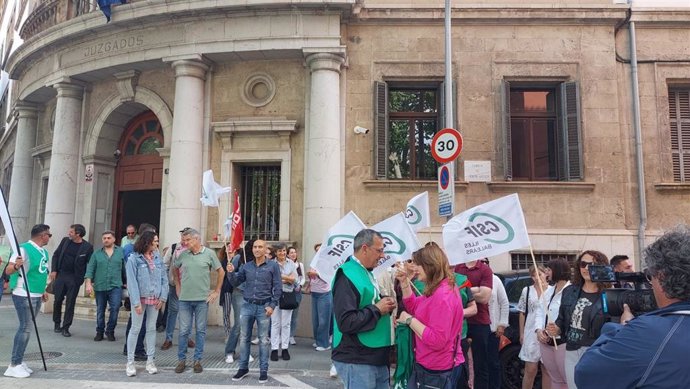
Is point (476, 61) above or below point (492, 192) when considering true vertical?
above

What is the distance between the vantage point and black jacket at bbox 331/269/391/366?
3373 mm

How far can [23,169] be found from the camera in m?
15.8

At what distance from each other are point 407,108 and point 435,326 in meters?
9.50

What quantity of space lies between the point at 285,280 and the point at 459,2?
27.2 feet

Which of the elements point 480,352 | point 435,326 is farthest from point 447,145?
point 435,326

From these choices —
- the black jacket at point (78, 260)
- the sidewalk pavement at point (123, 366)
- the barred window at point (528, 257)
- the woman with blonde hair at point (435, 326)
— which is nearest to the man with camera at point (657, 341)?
the woman with blonde hair at point (435, 326)

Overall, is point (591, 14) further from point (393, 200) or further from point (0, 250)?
point (0, 250)

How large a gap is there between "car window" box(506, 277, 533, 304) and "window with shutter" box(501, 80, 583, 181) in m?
5.24

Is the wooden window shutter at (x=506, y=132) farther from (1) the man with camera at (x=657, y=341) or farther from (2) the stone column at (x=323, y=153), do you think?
(1) the man with camera at (x=657, y=341)

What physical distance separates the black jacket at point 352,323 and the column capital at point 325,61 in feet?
28.6

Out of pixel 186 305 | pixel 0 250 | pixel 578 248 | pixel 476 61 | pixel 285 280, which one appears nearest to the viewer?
pixel 0 250

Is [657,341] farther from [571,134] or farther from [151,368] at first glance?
[571,134]

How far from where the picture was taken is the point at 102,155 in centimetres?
1372

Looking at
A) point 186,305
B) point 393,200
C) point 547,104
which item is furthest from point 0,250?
point 547,104
